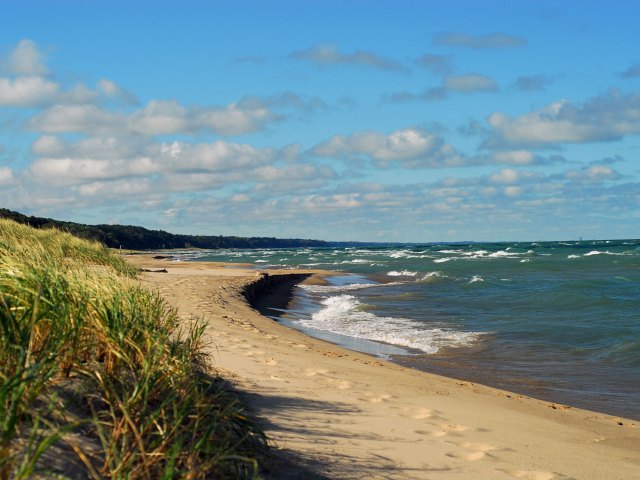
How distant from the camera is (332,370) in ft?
28.5

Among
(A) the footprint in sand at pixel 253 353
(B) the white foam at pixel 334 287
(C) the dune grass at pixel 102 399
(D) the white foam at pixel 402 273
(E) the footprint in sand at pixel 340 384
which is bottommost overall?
(B) the white foam at pixel 334 287

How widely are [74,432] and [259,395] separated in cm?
276

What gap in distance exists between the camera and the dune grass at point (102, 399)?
3.17m

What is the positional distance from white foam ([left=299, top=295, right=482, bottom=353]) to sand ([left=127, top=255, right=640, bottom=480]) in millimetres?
3937

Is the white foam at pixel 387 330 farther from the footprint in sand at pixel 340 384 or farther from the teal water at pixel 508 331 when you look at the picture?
the footprint in sand at pixel 340 384

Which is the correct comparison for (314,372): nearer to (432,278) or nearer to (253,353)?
(253,353)

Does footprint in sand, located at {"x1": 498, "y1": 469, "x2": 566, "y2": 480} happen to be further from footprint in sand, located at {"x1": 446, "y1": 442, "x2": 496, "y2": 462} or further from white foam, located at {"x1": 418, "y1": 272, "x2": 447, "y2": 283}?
white foam, located at {"x1": 418, "y1": 272, "x2": 447, "y2": 283}

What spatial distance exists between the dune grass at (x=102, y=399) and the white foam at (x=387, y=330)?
8985 mm

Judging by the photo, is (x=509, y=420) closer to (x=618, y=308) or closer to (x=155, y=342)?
(x=155, y=342)

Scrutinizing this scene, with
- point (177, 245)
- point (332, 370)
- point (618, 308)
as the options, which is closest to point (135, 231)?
point (177, 245)

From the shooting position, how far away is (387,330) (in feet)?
52.2

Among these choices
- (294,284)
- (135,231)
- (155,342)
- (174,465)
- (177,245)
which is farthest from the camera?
(177,245)

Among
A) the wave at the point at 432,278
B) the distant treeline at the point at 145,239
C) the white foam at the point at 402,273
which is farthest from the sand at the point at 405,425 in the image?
the distant treeline at the point at 145,239

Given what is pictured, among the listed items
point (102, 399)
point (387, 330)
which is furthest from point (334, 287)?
point (102, 399)
